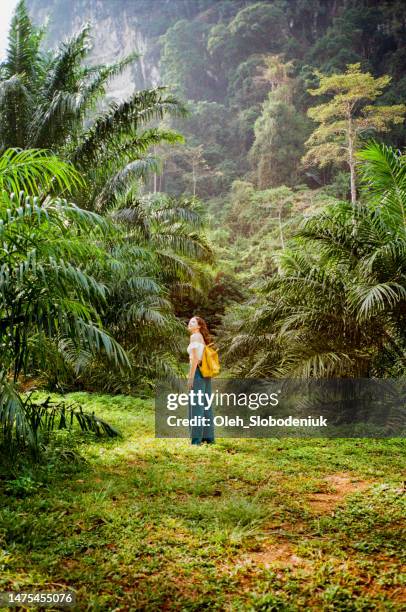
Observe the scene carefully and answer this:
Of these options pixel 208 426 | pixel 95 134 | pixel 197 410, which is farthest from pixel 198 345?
pixel 95 134

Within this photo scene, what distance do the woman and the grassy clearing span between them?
1.41 ft

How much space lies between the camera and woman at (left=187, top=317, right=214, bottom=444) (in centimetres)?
548

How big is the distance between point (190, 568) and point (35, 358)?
321cm

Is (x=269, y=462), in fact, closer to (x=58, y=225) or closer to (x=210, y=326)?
(x=58, y=225)

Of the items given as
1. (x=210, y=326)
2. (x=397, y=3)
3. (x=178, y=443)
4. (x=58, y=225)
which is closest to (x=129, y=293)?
(x=178, y=443)

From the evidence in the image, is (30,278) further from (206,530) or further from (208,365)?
(206,530)

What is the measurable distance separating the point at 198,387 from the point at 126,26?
2081 inches

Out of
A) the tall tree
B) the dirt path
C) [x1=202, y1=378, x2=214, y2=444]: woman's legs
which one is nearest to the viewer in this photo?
the dirt path

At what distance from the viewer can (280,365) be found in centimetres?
689

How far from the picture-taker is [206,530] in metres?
3.16

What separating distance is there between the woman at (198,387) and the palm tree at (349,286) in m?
1.45

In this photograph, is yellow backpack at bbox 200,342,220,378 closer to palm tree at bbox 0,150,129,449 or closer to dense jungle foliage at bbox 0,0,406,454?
dense jungle foliage at bbox 0,0,406,454

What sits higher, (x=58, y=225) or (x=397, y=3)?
(x=397, y=3)

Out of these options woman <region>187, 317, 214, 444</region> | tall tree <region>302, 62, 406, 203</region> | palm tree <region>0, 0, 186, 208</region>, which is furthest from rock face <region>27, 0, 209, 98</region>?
woman <region>187, 317, 214, 444</region>
